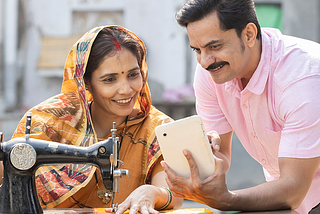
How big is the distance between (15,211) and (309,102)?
132 centimetres

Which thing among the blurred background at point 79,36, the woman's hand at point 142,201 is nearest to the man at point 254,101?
the woman's hand at point 142,201

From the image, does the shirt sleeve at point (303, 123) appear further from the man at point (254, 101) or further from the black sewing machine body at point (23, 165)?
the black sewing machine body at point (23, 165)

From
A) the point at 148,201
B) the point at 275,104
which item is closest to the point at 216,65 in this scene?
the point at 275,104

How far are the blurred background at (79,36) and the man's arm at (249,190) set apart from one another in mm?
4688

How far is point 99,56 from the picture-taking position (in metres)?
2.17

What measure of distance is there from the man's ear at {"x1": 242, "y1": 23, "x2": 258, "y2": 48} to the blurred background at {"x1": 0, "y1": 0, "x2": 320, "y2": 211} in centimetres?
428

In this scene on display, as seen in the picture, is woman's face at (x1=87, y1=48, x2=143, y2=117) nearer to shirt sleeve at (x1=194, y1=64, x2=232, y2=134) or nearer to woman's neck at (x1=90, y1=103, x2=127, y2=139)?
woman's neck at (x1=90, y1=103, x2=127, y2=139)

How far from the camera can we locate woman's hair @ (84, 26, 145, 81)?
2.17m

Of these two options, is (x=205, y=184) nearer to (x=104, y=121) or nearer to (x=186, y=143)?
(x=186, y=143)

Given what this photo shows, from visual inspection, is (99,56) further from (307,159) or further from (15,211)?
(307,159)

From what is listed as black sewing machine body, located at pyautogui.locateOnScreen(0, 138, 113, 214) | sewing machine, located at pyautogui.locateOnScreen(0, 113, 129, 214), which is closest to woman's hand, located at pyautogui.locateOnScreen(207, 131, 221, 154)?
sewing machine, located at pyautogui.locateOnScreen(0, 113, 129, 214)

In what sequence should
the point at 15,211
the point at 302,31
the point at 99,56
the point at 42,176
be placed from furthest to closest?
the point at 302,31
the point at 99,56
the point at 42,176
the point at 15,211

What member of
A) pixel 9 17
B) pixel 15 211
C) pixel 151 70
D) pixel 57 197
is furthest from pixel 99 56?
pixel 9 17

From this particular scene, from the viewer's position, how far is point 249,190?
1.58 metres
